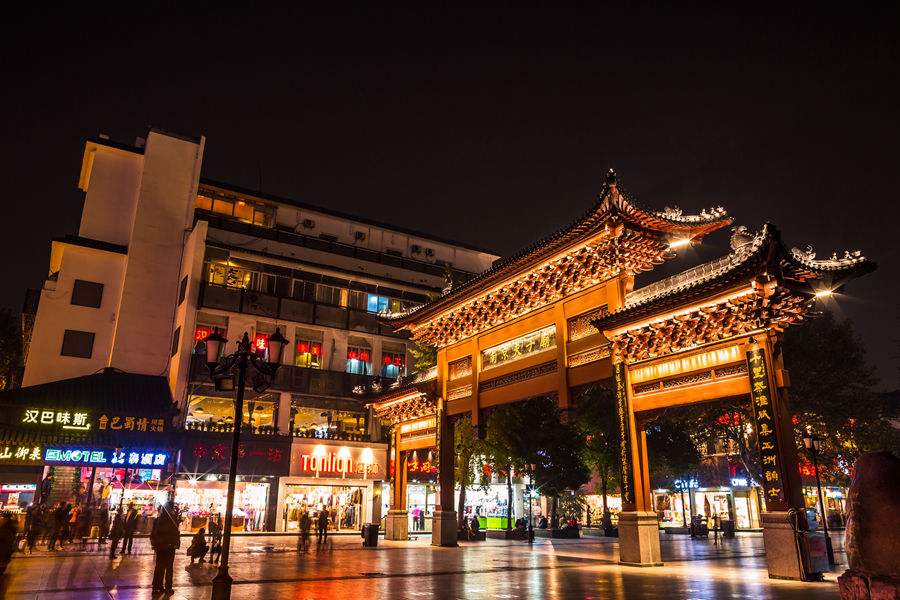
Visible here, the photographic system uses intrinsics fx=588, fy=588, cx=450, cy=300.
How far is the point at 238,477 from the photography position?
3322cm

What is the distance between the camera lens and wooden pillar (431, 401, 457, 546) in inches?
917

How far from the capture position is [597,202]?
54.8 ft

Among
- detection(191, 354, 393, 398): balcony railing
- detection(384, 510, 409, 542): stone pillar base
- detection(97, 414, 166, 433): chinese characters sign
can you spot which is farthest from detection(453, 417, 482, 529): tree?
detection(97, 414, 166, 433): chinese characters sign

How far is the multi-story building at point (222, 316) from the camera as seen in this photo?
3322cm

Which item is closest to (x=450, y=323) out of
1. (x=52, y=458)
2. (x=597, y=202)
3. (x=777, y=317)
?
(x=597, y=202)

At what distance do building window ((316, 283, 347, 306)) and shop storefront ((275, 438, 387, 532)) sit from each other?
938 cm

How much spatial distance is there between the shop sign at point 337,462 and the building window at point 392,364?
5.46m

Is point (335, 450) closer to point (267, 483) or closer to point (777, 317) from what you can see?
point (267, 483)

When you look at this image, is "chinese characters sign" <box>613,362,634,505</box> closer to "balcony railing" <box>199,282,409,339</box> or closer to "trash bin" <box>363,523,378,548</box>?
"trash bin" <box>363,523,378,548</box>

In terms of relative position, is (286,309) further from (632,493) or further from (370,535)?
(632,493)

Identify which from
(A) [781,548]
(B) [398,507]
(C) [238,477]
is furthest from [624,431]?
(C) [238,477]

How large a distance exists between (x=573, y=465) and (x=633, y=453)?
20474 millimetres

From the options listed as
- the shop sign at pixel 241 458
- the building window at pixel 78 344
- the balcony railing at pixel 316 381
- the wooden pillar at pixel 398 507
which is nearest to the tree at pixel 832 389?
the wooden pillar at pixel 398 507

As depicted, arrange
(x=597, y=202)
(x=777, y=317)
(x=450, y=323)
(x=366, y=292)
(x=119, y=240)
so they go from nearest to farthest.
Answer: (x=777, y=317) < (x=597, y=202) < (x=450, y=323) < (x=119, y=240) < (x=366, y=292)
